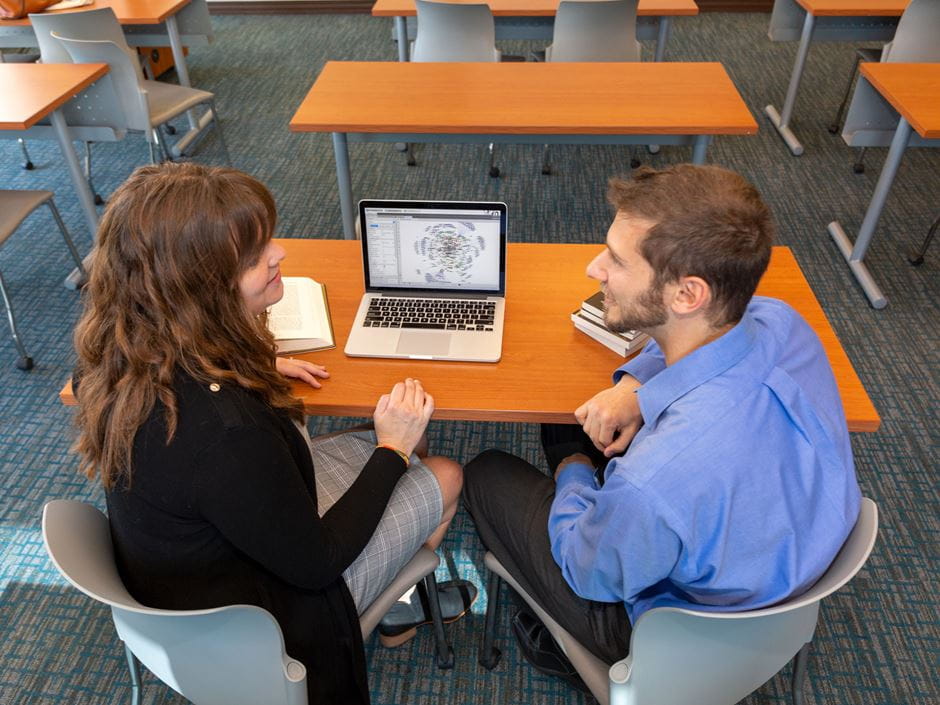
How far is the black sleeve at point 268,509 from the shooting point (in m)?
1.04

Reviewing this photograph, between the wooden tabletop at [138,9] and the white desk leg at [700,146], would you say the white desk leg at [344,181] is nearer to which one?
the white desk leg at [700,146]

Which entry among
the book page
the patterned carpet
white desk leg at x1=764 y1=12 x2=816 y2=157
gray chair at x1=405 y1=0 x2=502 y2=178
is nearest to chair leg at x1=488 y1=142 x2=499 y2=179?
the patterned carpet

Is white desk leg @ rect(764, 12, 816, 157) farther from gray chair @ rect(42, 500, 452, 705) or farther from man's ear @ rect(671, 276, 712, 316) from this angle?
gray chair @ rect(42, 500, 452, 705)

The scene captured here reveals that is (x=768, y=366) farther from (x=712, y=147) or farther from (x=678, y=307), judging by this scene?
(x=712, y=147)

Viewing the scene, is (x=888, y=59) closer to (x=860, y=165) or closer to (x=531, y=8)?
(x=860, y=165)

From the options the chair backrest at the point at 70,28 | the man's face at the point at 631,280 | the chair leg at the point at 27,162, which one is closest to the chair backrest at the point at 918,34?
the man's face at the point at 631,280

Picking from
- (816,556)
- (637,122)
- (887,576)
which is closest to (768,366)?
(816,556)

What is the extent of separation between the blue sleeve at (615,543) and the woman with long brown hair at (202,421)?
1.17 feet

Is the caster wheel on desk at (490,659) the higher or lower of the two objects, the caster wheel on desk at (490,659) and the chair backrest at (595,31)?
the lower

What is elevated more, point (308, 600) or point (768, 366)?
point (768, 366)

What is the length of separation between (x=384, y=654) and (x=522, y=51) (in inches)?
173

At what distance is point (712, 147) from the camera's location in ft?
12.8

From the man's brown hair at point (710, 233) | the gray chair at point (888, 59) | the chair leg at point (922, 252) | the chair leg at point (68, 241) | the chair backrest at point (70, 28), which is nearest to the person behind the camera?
the man's brown hair at point (710, 233)

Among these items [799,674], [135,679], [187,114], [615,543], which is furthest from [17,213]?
[799,674]
